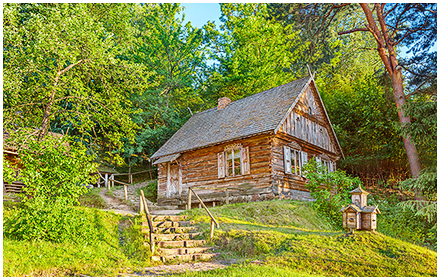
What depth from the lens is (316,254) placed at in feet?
28.1

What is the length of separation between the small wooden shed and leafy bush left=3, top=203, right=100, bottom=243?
7102mm

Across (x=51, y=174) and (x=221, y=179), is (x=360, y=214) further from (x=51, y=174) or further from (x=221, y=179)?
(x=221, y=179)

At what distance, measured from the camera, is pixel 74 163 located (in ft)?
33.8

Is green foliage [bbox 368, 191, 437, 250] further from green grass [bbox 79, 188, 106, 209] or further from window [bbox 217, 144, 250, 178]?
green grass [bbox 79, 188, 106, 209]

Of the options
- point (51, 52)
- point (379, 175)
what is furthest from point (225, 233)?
point (379, 175)

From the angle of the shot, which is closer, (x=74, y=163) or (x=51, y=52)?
(x=74, y=163)

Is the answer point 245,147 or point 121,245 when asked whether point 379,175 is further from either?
point 121,245

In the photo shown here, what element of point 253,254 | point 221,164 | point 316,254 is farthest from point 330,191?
point 253,254

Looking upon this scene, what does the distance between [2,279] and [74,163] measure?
13.8 ft

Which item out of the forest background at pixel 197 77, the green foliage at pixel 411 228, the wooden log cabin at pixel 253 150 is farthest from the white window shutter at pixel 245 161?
the green foliage at pixel 411 228

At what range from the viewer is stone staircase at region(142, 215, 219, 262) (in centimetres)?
916

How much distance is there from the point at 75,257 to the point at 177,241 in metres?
2.83

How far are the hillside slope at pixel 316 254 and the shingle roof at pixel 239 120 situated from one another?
6.82 m

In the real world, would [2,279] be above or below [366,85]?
below
